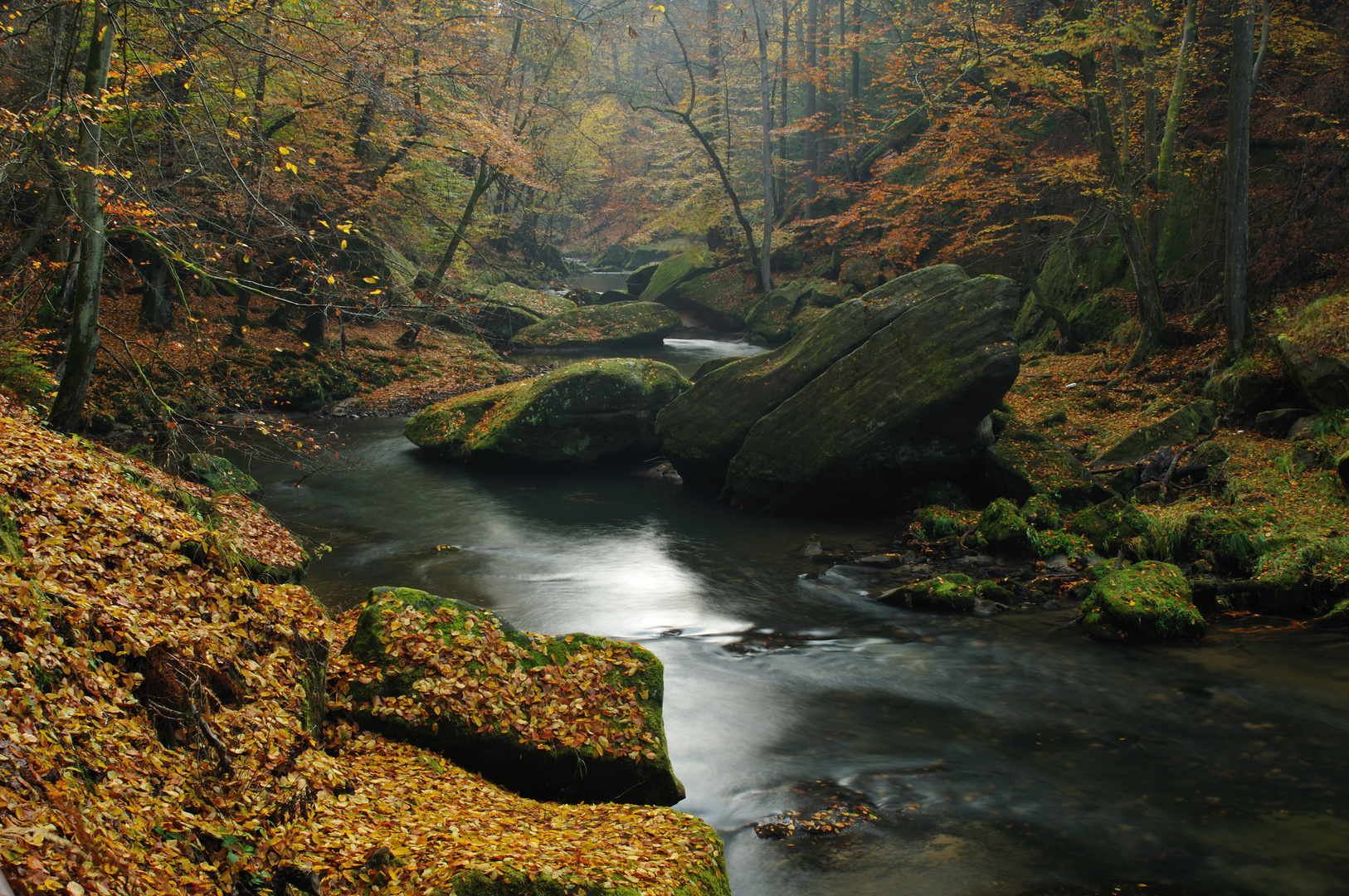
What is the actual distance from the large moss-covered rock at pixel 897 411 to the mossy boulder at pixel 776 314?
14326mm

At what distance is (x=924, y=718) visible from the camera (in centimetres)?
684

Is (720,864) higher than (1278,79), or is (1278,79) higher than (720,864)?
(1278,79)

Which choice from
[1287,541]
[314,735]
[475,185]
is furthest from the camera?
[475,185]

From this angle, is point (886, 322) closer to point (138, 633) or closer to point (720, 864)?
point (720, 864)

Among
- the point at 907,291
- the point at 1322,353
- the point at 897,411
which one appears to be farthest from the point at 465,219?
the point at 1322,353

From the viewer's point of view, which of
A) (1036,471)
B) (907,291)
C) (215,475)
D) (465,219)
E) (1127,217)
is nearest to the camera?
Answer: (215,475)

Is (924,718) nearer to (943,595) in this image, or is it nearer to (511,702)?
(943,595)

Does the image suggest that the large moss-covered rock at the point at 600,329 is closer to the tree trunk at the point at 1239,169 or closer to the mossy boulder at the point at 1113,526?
the tree trunk at the point at 1239,169

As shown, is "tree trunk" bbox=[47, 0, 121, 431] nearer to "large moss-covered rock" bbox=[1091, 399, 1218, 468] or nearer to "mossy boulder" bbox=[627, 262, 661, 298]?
"large moss-covered rock" bbox=[1091, 399, 1218, 468]

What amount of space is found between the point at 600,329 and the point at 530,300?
146 inches

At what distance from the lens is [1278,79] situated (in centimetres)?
1473

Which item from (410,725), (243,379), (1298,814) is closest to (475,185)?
(243,379)

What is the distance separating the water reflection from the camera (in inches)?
192

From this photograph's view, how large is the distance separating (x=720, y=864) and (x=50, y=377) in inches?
341
